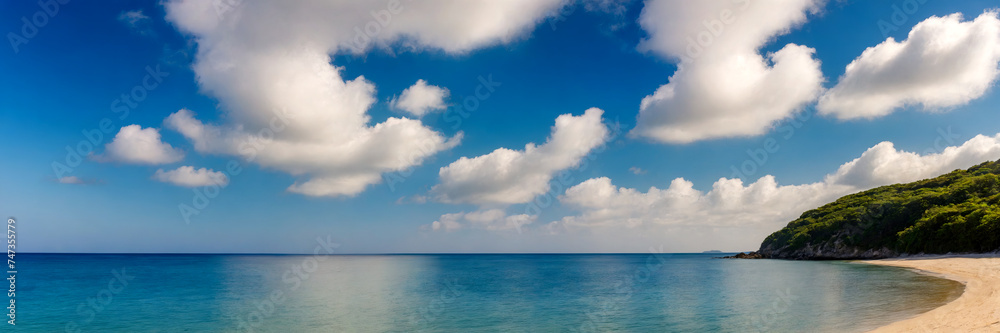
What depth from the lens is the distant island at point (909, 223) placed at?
6562 centimetres

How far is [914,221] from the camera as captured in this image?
8862 centimetres

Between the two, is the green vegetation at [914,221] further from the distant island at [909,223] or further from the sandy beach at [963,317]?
the sandy beach at [963,317]

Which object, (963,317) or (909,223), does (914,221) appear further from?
(963,317)

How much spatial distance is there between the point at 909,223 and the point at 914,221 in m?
1.97

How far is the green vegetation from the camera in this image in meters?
65.3

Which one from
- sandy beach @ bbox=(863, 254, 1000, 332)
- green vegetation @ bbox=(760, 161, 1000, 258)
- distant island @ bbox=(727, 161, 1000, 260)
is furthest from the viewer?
distant island @ bbox=(727, 161, 1000, 260)

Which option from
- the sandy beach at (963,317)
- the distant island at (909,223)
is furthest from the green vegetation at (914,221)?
the sandy beach at (963,317)

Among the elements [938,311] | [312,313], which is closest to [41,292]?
[312,313]

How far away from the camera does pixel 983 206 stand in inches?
2623

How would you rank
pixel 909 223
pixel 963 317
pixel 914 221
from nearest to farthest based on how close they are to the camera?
pixel 963 317, pixel 914 221, pixel 909 223

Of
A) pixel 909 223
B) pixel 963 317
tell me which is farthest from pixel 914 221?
pixel 963 317

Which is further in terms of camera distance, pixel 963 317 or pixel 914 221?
pixel 914 221

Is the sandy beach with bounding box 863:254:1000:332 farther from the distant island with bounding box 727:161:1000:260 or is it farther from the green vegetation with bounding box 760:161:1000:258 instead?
the green vegetation with bounding box 760:161:1000:258

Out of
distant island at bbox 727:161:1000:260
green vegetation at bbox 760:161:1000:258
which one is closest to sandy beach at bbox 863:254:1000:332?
distant island at bbox 727:161:1000:260
